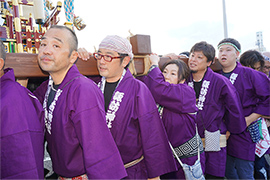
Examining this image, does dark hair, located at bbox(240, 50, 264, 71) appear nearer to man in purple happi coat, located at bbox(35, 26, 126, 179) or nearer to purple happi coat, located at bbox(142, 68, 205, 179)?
purple happi coat, located at bbox(142, 68, 205, 179)

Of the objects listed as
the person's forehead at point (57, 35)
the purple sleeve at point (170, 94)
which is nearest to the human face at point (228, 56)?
the purple sleeve at point (170, 94)

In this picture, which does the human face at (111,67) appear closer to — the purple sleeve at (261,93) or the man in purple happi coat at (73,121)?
the man in purple happi coat at (73,121)

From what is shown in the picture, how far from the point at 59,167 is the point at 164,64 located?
1.79 m

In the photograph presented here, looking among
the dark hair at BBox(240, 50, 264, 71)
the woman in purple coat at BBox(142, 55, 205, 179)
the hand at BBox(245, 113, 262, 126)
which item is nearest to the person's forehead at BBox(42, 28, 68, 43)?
the woman in purple coat at BBox(142, 55, 205, 179)

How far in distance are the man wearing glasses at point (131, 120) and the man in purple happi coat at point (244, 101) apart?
1.80m

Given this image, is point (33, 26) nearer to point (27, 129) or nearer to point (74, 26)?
point (74, 26)

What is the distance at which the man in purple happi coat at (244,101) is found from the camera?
3236 millimetres

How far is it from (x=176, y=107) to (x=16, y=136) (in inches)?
66.0

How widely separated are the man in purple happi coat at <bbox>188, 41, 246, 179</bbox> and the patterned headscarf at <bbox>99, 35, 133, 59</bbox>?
1.27 meters

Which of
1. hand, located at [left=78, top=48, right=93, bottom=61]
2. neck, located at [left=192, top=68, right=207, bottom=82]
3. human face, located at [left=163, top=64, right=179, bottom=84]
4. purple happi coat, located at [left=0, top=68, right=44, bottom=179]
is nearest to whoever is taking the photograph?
purple happi coat, located at [left=0, top=68, right=44, bottom=179]

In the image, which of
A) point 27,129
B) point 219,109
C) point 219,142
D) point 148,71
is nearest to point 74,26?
point 148,71

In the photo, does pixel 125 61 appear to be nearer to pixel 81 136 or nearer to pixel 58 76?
pixel 58 76

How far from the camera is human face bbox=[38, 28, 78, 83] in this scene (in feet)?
5.45

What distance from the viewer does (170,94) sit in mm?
2350
